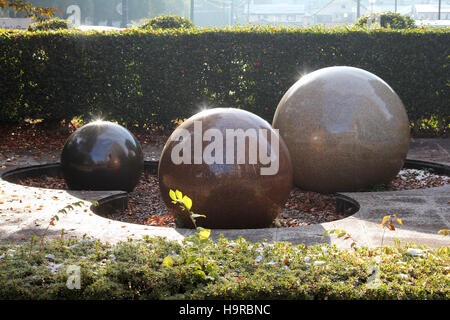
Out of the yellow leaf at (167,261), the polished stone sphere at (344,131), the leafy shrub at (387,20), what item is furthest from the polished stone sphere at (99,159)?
the leafy shrub at (387,20)

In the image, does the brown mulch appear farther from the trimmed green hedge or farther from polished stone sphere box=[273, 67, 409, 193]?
the trimmed green hedge

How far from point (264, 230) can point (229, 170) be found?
0.85 meters

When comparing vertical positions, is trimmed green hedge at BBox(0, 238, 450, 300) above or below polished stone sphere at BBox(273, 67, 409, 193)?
below

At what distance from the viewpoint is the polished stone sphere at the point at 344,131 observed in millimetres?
8578

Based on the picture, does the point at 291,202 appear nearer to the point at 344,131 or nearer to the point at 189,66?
the point at 344,131

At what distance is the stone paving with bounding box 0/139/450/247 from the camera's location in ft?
20.3

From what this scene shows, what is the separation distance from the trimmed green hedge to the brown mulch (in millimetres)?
2467

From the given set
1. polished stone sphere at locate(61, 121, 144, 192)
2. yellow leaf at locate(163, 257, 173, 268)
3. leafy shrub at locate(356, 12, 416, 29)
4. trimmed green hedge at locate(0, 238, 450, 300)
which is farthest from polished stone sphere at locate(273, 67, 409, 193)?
leafy shrub at locate(356, 12, 416, 29)

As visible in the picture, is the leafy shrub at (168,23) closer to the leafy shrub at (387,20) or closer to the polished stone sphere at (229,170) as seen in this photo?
the leafy shrub at (387,20)

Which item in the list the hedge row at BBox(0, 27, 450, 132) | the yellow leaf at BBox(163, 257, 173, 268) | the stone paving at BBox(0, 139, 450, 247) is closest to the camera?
the yellow leaf at BBox(163, 257, 173, 268)

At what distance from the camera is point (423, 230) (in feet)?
21.2

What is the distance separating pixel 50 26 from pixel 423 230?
20636 millimetres
